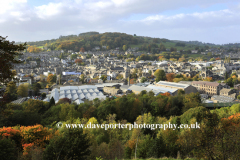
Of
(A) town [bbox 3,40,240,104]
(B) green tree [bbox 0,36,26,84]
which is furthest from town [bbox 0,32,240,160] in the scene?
(A) town [bbox 3,40,240,104]

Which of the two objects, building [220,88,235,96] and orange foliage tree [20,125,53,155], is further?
building [220,88,235,96]

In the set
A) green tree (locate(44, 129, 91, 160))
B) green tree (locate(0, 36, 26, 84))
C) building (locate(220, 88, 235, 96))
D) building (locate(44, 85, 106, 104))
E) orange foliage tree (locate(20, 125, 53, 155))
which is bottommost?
building (locate(220, 88, 235, 96))

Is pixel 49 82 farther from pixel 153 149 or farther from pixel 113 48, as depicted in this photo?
pixel 113 48

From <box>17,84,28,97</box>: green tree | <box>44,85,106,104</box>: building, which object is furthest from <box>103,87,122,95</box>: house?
<box>17,84,28,97</box>: green tree

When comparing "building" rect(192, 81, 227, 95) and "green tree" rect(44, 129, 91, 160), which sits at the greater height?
"green tree" rect(44, 129, 91, 160)

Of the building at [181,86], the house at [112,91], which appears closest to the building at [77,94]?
the house at [112,91]

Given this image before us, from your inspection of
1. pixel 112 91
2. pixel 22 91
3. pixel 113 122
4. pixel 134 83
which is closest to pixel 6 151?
pixel 113 122

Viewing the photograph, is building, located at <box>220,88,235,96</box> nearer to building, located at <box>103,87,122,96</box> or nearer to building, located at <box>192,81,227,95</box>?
building, located at <box>192,81,227,95</box>

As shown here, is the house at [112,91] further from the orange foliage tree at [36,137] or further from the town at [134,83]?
the orange foliage tree at [36,137]

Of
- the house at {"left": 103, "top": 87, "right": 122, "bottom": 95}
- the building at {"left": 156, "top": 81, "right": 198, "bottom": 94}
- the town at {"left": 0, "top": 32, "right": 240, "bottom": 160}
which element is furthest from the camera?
the house at {"left": 103, "top": 87, "right": 122, "bottom": 95}

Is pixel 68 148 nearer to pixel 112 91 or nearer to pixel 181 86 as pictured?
pixel 112 91

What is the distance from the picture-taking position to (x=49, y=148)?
17.1 feet

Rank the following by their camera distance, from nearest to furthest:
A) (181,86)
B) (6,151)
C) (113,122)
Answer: (6,151), (113,122), (181,86)

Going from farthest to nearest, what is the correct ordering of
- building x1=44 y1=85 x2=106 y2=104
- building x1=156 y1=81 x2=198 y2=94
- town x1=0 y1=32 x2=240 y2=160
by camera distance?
building x1=156 y1=81 x2=198 y2=94 → building x1=44 y1=85 x2=106 y2=104 → town x1=0 y1=32 x2=240 y2=160
